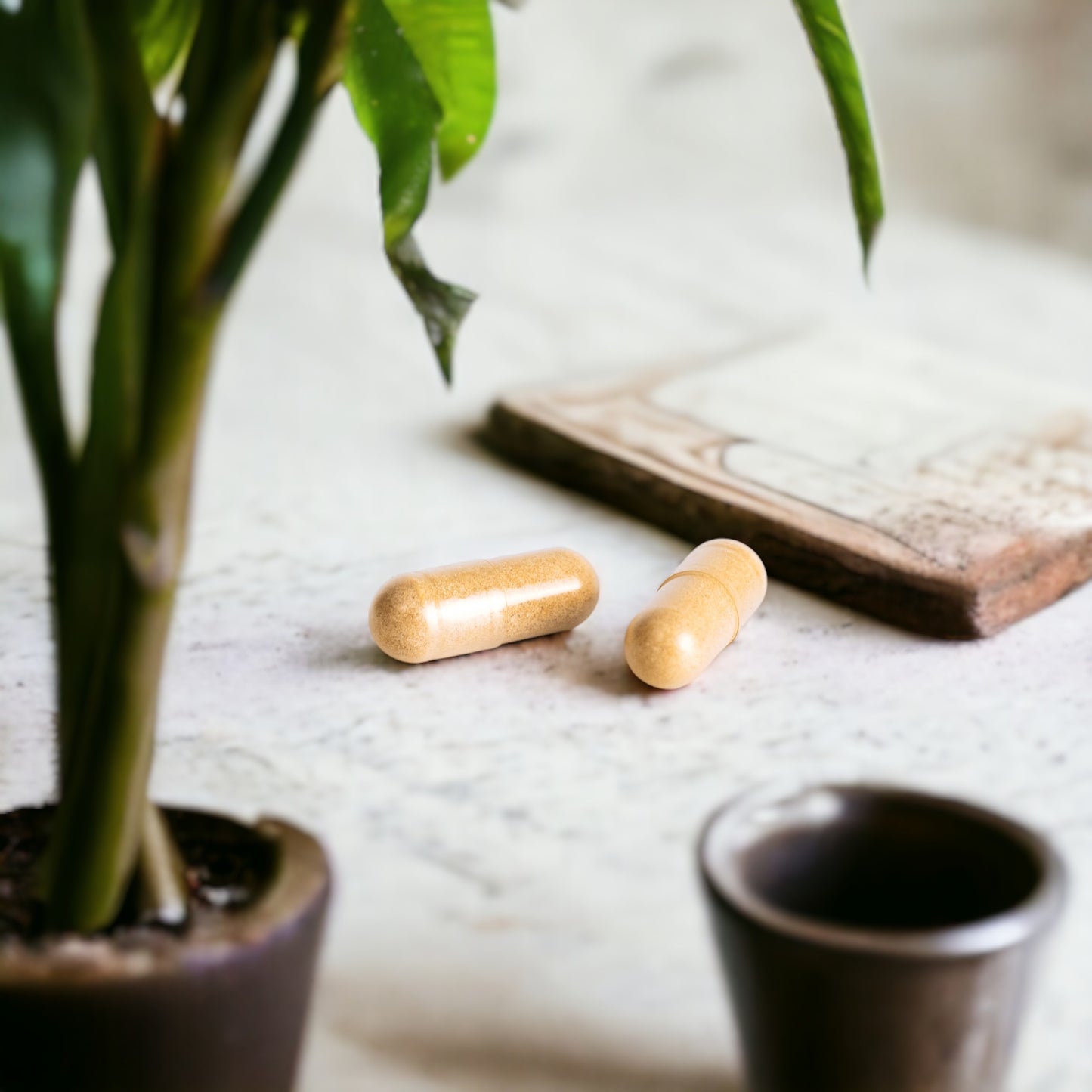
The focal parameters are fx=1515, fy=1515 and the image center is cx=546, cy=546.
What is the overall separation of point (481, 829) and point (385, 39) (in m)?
0.39

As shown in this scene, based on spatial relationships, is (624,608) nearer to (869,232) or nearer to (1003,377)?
(869,232)

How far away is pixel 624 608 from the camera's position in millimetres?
1044

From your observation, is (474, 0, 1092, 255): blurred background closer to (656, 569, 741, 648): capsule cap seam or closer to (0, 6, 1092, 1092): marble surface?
(0, 6, 1092, 1092): marble surface

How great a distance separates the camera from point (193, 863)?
0.57 m

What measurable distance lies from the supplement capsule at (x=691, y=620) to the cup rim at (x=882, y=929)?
0.34 metres

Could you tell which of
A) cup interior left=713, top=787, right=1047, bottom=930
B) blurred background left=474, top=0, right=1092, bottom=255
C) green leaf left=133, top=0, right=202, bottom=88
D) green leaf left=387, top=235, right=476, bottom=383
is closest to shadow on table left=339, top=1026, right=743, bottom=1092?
cup interior left=713, top=787, right=1047, bottom=930

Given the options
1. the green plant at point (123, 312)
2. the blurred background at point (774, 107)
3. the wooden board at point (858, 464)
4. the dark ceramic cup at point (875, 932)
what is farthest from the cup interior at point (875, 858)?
the blurred background at point (774, 107)

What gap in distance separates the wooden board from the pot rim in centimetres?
58

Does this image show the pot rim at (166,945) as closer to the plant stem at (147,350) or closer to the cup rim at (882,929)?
the plant stem at (147,350)

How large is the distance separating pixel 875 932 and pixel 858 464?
787 millimetres

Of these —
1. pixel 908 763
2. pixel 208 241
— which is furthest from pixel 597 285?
pixel 208 241

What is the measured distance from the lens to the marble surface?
2.09 ft

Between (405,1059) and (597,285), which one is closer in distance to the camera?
(405,1059)

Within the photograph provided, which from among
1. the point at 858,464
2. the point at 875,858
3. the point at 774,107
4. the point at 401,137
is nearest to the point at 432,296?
the point at 401,137
